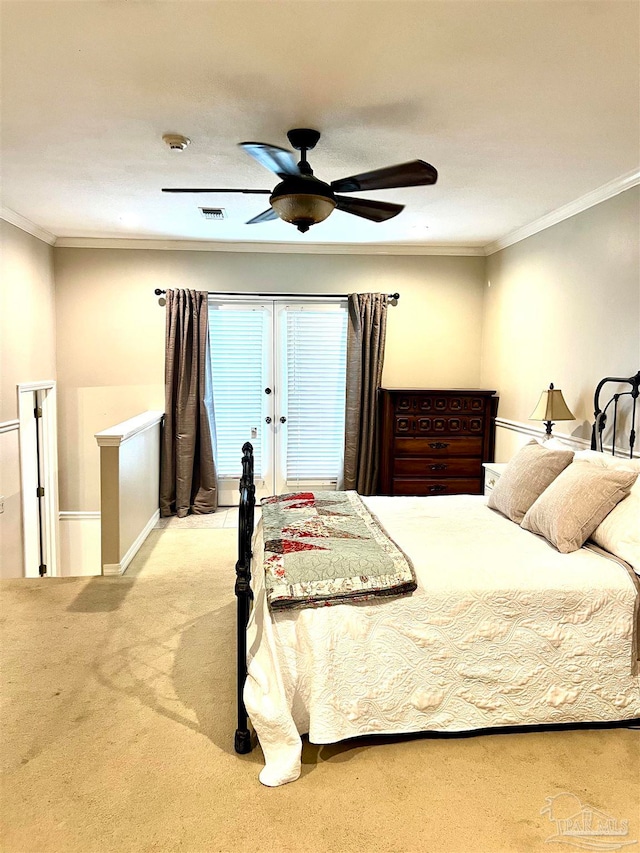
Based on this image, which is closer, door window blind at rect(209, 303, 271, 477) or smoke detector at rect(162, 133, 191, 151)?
smoke detector at rect(162, 133, 191, 151)

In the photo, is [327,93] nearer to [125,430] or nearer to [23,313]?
[125,430]

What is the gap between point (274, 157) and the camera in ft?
7.68

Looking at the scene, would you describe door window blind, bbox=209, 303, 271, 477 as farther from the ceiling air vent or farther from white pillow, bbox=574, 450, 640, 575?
white pillow, bbox=574, 450, 640, 575

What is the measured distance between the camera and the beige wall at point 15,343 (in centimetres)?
436

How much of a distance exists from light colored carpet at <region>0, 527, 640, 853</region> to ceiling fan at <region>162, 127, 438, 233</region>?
2.18 meters

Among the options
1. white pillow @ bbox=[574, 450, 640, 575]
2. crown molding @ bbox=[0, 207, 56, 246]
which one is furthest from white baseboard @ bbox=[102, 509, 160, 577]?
white pillow @ bbox=[574, 450, 640, 575]

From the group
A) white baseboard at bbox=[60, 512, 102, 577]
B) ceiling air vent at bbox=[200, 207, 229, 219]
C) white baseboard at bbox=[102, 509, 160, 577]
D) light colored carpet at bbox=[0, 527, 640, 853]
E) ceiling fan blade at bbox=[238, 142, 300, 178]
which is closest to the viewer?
light colored carpet at bbox=[0, 527, 640, 853]

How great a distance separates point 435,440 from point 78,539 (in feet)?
11.6

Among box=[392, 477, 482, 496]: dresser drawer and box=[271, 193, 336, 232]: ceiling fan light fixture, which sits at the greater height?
box=[271, 193, 336, 232]: ceiling fan light fixture

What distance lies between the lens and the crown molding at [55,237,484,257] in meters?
5.38

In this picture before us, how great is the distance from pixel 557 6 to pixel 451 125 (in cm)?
94

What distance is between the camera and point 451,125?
272cm

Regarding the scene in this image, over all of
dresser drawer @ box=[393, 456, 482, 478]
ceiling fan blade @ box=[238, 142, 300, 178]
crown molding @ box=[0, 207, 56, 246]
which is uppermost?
crown molding @ box=[0, 207, 56, 246]

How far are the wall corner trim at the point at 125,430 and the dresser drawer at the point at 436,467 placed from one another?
7.12ft
